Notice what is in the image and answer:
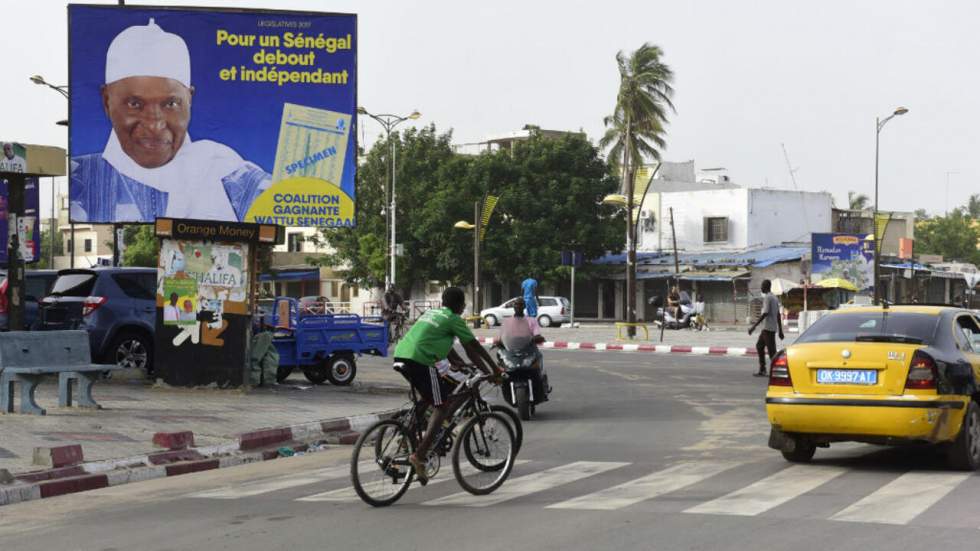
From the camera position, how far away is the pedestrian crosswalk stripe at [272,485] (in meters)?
10.4

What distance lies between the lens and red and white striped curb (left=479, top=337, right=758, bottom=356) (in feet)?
111

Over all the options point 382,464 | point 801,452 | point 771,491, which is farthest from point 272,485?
point 801,452

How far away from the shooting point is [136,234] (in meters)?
79.8

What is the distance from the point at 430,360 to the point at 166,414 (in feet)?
23.0

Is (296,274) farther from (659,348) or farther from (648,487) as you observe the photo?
(648,487)

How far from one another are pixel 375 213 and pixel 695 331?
88.9ft

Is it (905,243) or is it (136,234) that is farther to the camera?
(136,234)

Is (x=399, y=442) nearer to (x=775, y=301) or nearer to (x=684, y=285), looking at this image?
(x=775, y=301)

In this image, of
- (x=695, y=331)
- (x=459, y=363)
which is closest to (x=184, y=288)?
(x=459, y=363)

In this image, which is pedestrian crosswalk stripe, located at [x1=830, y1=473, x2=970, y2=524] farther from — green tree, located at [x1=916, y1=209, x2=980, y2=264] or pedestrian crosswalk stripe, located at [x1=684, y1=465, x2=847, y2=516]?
green tree, located at [x1=916, y1=209, x2=980, y2=264]

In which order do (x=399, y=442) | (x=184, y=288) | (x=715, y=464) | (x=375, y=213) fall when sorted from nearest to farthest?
(x=399, y=442), (x=715, y=464), (x=184, y=288), (x=375, y=213)

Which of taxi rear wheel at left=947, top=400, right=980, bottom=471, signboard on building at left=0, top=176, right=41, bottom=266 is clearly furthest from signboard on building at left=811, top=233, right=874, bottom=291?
taxi rear wheel at left=947, top=400, right=980, bottom=471

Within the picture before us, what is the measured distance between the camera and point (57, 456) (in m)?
11.5

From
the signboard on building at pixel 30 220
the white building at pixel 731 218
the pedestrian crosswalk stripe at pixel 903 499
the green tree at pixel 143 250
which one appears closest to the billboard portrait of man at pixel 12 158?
the pedestrian crosswalk stripe at pixel 903 499
